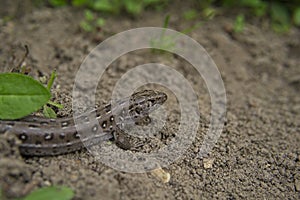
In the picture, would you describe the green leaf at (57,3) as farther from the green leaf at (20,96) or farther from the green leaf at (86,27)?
the green leaf at (20,96)

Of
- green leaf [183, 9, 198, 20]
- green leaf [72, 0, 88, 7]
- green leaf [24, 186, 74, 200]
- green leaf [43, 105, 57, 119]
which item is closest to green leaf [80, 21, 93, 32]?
green leaf [72, 0, 88, 7]

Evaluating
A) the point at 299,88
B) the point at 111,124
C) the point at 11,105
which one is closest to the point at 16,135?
the point at 11,105

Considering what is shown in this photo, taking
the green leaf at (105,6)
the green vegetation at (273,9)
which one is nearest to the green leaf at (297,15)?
the green vegetation at (273,9)

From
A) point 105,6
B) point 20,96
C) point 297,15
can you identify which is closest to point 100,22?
point 105,6

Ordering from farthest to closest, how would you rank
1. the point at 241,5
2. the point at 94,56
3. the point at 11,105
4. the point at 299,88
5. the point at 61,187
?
the point at 241,5 → the point at 299,88 → the point at 94,56 → the point at 11,105 → the point at 61,187

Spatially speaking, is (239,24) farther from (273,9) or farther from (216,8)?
(273,9)

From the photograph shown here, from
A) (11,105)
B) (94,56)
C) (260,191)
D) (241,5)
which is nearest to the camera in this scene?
(11,105)

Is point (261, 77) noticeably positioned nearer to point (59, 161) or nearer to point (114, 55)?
point (114, 55)
